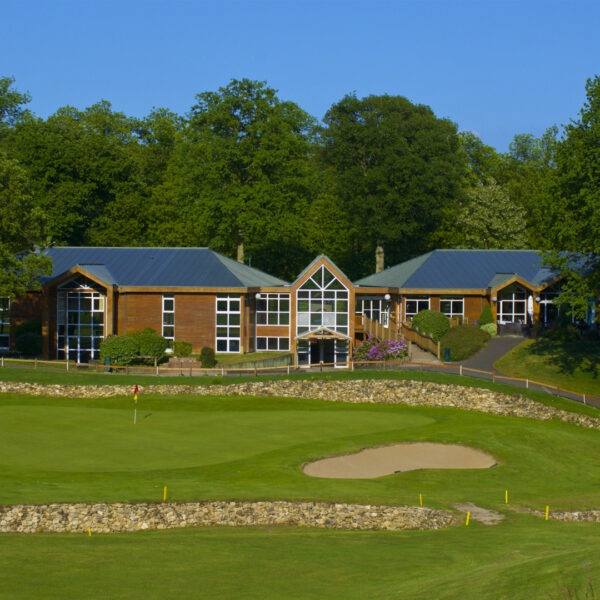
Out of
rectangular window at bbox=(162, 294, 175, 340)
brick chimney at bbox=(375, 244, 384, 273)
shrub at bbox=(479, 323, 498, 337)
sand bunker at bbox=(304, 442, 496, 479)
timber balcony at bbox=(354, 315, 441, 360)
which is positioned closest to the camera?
sand bunker at bbox=(304, 442, 496, 479)

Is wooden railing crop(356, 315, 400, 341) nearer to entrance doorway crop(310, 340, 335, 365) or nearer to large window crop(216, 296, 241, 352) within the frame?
entrance doorway crop(310, 340, 335, 365)

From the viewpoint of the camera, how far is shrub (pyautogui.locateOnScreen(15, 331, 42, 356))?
229ft

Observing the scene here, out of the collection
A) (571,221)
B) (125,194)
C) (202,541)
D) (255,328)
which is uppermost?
(125,194)

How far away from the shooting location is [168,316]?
7138 centimetres

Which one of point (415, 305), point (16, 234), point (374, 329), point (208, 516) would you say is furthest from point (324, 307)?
point (208, 516)

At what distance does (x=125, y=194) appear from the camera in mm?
97688

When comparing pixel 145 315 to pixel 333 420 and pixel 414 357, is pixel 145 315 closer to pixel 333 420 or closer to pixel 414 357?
pixel 414 357

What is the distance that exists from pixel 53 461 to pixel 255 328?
35.8 metres

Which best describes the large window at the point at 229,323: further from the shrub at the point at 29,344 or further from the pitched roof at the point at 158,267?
the shrub at the point at 29,344

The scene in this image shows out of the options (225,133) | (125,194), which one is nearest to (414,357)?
(225,133)

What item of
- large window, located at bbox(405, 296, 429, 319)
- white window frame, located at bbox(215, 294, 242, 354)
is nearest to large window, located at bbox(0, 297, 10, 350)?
white window frame, located at bbox(215, 294, 242, 354)

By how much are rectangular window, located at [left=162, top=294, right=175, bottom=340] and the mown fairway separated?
49.5ft

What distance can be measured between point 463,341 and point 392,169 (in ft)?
102

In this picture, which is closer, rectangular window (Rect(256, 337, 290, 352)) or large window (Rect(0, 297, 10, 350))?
large window (Rect(0, 297, 10, 350))
